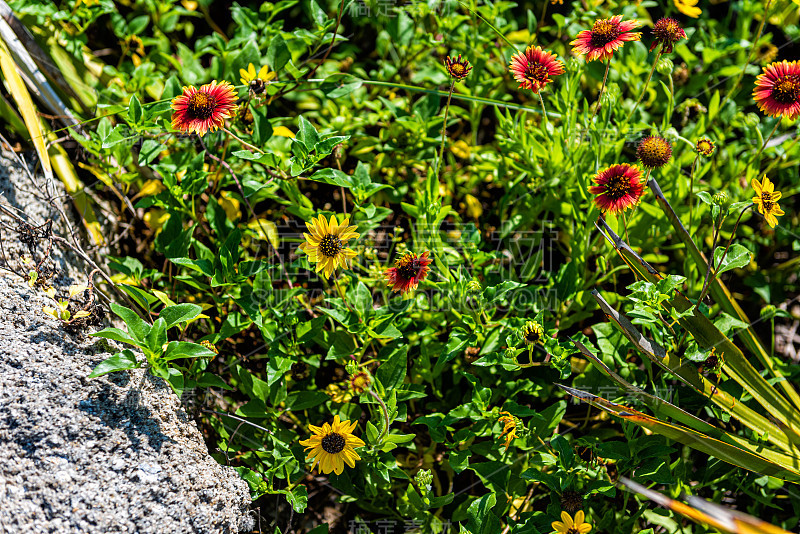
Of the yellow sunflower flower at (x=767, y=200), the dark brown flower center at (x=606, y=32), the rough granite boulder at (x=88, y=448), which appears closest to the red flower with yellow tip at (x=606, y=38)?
the dark brown flower center at (x=606, y=32)

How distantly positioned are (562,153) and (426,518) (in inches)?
45.8

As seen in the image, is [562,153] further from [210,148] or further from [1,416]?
[1,416]

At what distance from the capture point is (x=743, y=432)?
187cm

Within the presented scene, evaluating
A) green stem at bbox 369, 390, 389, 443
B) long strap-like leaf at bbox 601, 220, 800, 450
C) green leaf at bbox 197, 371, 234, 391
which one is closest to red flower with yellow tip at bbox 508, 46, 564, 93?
long strap-like leaf at bbox 601, 220, 800, 450

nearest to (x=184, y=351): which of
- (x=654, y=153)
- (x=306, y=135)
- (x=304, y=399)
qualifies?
(x=304, y=399)

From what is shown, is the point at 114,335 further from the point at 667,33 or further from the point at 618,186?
the point at 667,33

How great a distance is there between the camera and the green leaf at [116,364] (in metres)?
1.41

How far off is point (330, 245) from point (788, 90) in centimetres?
130

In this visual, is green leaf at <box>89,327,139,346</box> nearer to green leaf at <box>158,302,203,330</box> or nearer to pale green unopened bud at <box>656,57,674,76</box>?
green leaf at <box>158,302,203,330</box>

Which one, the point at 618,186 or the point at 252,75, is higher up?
the point at 252,75

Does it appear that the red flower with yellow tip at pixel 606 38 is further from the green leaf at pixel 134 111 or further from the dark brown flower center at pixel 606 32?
the green leaf at pixel 134 111

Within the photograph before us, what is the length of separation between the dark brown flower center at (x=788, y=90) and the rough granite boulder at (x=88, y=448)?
69.0 inches

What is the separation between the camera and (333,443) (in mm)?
1578

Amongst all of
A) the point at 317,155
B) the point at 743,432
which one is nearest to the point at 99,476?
the point at 317,155
